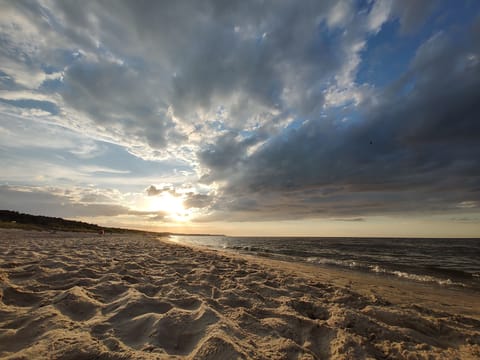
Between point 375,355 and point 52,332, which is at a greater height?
point 52,332

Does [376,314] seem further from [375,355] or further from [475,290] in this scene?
[475,290]

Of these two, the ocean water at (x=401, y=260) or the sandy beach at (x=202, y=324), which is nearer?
the sandy beach at (x=202, y=324)

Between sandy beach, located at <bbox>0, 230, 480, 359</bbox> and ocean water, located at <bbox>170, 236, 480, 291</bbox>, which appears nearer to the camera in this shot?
sandy beach, located at <bbox>0, 230, 480, 359</bbox>

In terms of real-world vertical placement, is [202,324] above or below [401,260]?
above

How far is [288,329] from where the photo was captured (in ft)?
10.2

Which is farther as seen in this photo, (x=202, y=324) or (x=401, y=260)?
(x=401, y=260)

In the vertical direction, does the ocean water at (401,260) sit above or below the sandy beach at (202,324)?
below

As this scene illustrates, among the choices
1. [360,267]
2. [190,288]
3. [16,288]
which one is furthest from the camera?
[360,267]

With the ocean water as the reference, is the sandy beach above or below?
above

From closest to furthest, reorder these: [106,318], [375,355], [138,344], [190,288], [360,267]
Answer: [138,344]
[375,355]
[106,318]
[190,288]
[360,267]

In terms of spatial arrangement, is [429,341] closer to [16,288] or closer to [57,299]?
[57,299]

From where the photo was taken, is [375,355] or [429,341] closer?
[375,355]

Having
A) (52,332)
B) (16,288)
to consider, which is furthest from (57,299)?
(52,332)

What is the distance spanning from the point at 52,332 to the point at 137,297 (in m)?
1.40
